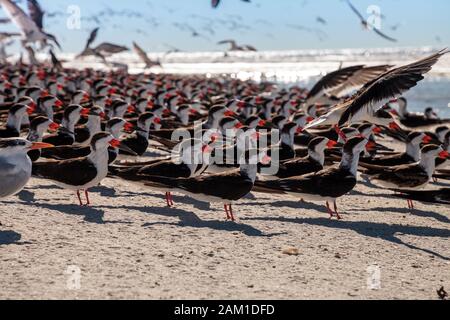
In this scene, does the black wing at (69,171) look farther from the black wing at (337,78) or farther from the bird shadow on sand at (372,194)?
the black wing at (337,78)

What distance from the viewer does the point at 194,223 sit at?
840 cm

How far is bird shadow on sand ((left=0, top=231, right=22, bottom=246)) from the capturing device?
272 inches

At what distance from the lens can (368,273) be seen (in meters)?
6.58

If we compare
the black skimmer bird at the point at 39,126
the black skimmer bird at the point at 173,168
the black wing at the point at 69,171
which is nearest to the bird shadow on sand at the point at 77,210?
the black wing at the point at 69,171

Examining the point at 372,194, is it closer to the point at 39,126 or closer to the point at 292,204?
the point at 292,204

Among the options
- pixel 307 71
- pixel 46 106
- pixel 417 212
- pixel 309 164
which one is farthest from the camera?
pixel 307 71

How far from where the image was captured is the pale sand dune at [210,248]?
19.3 feet

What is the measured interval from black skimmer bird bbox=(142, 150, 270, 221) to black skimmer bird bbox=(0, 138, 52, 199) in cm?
186

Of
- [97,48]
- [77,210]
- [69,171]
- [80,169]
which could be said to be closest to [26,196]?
[69,171]

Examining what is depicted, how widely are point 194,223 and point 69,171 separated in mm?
1912

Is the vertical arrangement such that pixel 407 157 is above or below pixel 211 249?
below

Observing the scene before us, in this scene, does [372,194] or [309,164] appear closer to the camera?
[309,164]

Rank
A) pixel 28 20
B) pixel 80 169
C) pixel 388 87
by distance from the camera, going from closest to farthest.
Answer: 1. pixel 80 169
2. pixel 388 87
3. pixel 28 20
